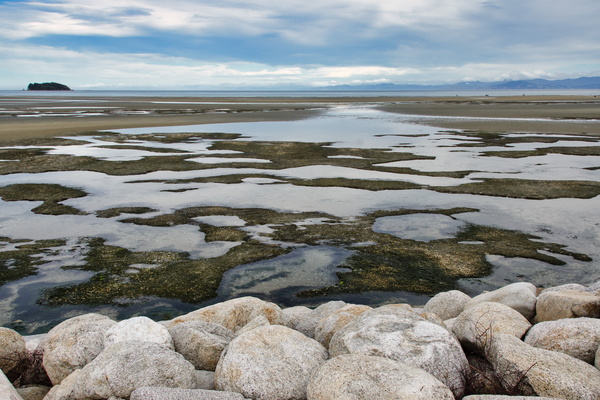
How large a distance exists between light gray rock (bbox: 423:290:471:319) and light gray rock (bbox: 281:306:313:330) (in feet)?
7.48

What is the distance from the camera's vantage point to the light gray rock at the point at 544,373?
483 cm

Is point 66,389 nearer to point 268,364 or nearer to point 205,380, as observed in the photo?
point 205,380

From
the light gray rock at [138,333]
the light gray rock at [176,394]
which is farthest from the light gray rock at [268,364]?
the light gray rock at [138,333]

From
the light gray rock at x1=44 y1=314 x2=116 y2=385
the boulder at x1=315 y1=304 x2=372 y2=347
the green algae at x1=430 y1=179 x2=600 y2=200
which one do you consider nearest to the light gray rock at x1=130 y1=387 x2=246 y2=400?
the light gray rock at x1=44 y1=314 x2=116 y2=385

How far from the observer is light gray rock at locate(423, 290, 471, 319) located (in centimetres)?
830

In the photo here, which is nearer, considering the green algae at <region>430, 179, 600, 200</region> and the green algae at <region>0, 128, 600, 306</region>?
the green algae at <region>0, 128, 600, 306</region>

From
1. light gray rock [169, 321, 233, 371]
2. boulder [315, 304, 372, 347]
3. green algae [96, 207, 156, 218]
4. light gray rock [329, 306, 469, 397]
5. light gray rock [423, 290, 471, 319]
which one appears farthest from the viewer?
green algae [96, 207, 156, 218]

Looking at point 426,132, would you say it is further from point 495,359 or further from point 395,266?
point 495,359

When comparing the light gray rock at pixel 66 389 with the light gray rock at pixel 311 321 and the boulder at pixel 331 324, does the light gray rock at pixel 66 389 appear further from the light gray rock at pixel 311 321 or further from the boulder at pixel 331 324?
the light gray rock at pixel 311 321

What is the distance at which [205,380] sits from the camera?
19.0 feet

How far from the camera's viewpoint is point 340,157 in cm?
2895

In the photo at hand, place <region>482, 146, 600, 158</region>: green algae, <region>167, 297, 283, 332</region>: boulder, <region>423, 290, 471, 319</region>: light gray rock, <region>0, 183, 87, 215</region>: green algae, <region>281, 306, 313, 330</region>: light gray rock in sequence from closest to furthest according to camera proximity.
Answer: <region>167, 297, 283, 332</region>: boulder < <region>281, 306, 313, 330</region>: light gray rock < <region>423, 290, 471, 319</region>: light gray rock < <region>0, 183, 87, 215</region>: green algae < <region>482, 146, 600, 158</region>: green algae

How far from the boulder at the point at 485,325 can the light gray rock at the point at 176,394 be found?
3.18 meters

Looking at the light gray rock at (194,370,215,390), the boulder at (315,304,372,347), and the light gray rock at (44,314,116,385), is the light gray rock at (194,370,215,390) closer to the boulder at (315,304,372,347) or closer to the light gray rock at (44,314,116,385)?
the light gray rock at (44,314,116,385)
